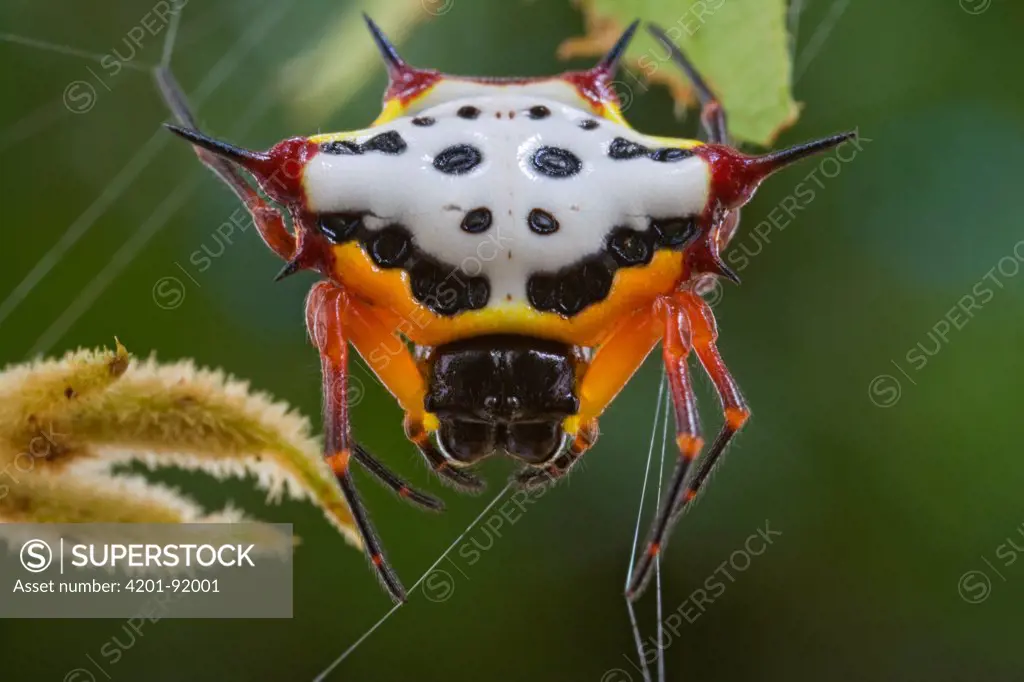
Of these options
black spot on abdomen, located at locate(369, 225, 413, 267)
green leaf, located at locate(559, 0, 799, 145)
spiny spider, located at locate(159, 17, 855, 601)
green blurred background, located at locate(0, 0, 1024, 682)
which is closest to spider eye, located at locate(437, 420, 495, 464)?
spiny spider, located at locate(159, 17, 855, 601)

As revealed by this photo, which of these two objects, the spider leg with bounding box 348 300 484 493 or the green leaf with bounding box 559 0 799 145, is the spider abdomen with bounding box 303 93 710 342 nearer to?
the spider leg with bounding box 348 300 484 493

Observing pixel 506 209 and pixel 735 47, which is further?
pixel 735 47

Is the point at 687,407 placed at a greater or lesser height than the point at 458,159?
lesser

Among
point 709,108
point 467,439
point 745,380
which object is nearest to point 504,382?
point 467,439

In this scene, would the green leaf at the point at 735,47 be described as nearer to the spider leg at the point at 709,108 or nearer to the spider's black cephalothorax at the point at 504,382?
the spider leg at the point at 709,108

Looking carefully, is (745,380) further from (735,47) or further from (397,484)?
(397,484)

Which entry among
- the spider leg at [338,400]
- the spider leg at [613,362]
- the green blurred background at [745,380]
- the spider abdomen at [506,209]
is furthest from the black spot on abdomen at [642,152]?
the green blurred background at [745,380]

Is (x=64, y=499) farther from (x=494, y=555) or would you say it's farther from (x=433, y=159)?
(x=494, y=555)
